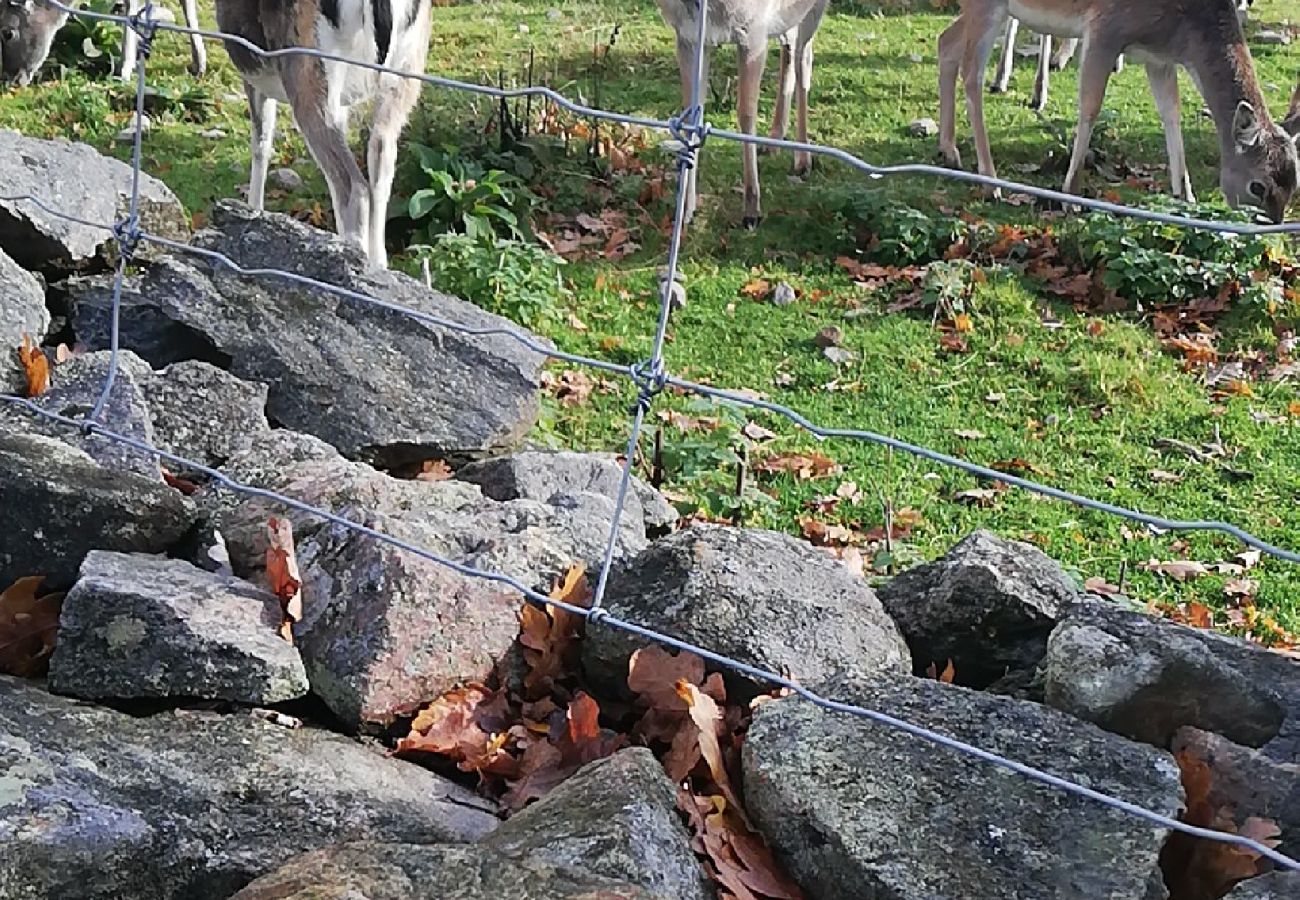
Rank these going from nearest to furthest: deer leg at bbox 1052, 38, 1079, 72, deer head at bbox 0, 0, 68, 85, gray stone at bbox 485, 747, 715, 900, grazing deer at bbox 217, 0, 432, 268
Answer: gray stone at bbox 485, 747, 715, 900
grazing deer at bbox 217, 0, 432, 268
deer head at bbox 0, 0, 68, 85
deer leg at bbox 1052, 38, 1079, 72

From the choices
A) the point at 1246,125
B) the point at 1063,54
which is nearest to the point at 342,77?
the point at 1246,125

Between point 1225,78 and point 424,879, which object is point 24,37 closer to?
point 1225,78

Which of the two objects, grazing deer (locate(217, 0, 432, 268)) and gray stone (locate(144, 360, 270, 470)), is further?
grazing deer (locate(217, 0, 432, 268))

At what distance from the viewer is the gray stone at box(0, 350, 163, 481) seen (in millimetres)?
3561

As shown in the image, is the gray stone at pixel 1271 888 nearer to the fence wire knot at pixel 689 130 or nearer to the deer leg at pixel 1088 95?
the fence wire knot at pixel 689 130

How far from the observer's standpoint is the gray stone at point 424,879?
7.01ft

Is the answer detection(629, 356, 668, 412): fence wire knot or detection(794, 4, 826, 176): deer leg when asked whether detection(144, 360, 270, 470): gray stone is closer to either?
detection(629, 356, 668, 412): fence wire knot

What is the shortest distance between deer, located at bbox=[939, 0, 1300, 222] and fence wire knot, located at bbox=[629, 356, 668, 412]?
7.42 meters

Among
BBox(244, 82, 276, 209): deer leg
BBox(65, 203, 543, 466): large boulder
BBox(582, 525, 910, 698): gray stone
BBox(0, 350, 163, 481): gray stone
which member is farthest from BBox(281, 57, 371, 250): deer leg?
BBox(582, 525, 910, 698): gray stone

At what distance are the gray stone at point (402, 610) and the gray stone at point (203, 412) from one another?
2.68ft

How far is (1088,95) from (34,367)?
24.8ft

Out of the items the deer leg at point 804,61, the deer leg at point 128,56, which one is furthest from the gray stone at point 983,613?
the deer leg at point 128,56

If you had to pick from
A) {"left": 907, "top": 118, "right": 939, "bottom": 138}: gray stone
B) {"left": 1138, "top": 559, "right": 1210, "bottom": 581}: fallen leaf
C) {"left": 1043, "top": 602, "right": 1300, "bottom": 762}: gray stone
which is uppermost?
{"left": 907, "top": 118, "right": 939, "bottom": 138}: gray stone

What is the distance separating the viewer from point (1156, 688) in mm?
2762
